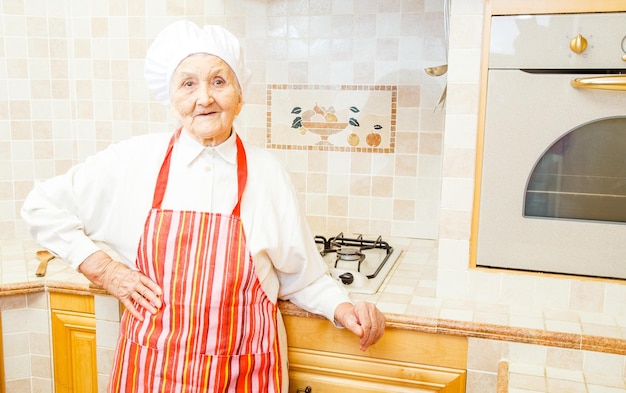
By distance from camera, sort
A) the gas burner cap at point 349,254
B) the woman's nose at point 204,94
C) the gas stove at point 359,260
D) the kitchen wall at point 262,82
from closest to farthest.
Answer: the woman's nose at point 204,94
the gas stove at point 359,260
the gas burner cap at point 349,254
the kitchen wall at point 262,82

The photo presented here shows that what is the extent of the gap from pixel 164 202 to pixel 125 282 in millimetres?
200

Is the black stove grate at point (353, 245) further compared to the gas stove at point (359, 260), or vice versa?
the black stove grate at point (353, 245)

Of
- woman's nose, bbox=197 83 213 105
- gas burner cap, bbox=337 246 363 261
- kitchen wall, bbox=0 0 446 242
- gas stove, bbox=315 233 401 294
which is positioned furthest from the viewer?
kitchen wall, bbox=0 0 446 242

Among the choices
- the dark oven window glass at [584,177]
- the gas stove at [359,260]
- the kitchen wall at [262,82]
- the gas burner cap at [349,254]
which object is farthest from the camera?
the kitchen wall at [262,82]

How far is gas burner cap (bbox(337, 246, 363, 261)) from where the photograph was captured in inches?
72.1

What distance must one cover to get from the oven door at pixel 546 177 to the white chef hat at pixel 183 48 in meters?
0.61

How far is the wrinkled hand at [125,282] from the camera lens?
1.39 m

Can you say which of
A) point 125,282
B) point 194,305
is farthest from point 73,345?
point 194,305

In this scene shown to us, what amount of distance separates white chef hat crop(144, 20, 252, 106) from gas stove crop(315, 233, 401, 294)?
613mm

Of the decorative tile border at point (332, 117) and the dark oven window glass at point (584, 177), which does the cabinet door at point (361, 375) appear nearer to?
the dark oven window glass at point (584, 177)

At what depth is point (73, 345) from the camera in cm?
180

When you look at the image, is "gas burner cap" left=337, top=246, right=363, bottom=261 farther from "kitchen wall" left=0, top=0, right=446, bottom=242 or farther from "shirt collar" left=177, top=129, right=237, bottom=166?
"shirt collar" left=177, top=129, right=237, bottom=166

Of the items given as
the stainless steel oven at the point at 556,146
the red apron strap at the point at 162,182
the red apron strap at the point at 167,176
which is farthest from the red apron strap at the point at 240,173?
the stainless steel oven at the point at 556,146

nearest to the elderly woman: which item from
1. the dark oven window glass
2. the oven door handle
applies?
the dark oven window glass
